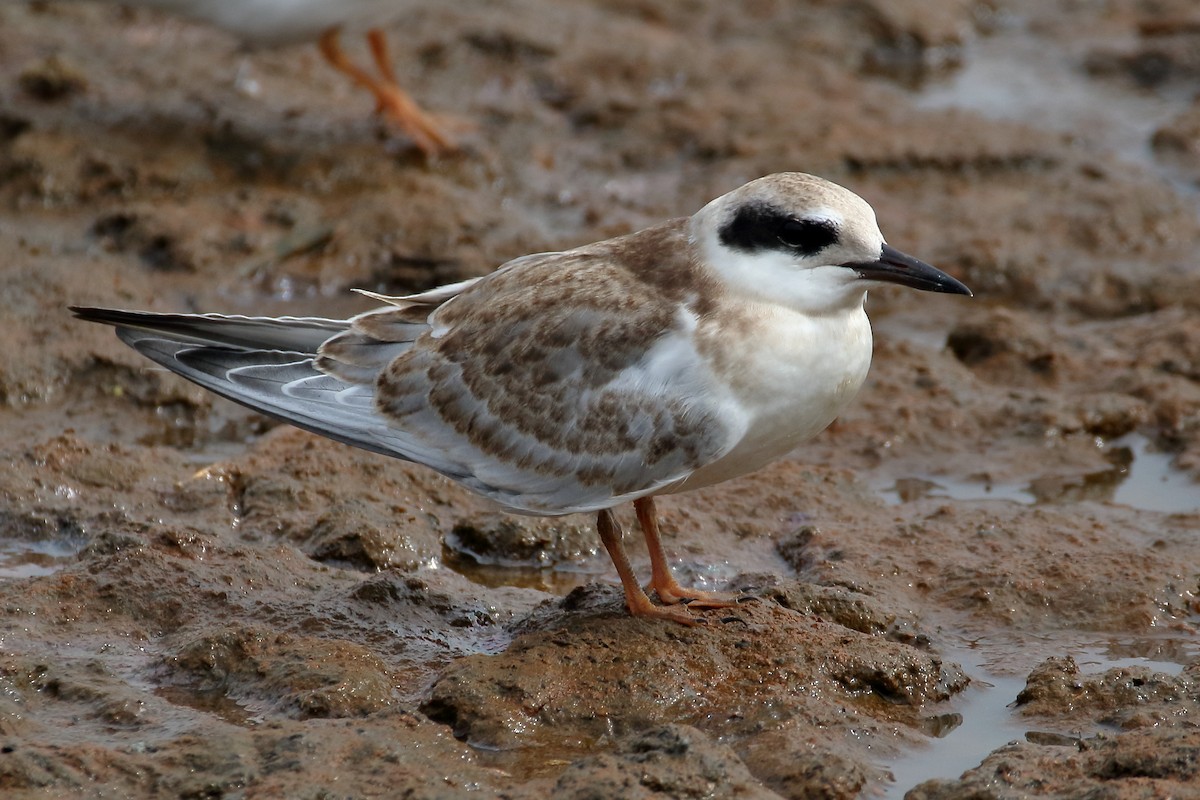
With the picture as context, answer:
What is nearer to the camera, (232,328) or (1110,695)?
(1110,695)

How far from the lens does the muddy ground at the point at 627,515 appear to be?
14.2ft

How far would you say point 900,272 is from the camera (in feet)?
15.0

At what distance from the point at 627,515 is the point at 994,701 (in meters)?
1.73

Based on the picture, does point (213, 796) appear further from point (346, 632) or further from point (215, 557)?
point (215, 557)

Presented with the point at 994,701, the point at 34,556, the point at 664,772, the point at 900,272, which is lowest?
the point at 994,701

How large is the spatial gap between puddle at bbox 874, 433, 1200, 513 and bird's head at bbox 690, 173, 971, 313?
1.75 meters

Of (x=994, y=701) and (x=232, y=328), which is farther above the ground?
(x=232, y=328)

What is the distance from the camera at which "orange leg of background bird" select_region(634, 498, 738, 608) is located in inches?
198

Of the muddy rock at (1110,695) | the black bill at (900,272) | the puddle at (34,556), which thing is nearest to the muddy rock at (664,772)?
the muddy rock at (1110,695)

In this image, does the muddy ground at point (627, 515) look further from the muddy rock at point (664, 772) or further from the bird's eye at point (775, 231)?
the bird's eye at point (775, 231)

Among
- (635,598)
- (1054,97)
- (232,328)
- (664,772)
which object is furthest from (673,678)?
(1054,97)

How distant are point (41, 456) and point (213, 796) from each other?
95.1 inches

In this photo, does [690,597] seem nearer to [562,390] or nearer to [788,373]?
[562,390]

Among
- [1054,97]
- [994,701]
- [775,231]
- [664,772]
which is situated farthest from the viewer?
[1054,97]
